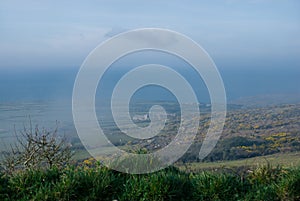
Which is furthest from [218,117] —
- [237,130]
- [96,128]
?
[237,130]

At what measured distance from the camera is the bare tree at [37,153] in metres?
7.39

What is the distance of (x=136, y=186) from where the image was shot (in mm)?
5461

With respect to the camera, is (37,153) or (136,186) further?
(37,153)

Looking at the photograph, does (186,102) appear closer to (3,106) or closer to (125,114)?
(125,114)

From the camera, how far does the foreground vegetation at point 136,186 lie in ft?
17.5

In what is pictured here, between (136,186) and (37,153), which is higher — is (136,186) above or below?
below

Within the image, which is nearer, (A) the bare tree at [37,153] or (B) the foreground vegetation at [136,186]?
(B) the foreground vegetation at [136,186]

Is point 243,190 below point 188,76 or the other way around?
below

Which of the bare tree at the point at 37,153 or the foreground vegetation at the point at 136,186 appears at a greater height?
the bare tree at the point at 37,153

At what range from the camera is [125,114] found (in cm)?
710

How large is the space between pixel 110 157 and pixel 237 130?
12798 mm

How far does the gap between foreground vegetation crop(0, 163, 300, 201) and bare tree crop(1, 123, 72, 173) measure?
5.07 ft

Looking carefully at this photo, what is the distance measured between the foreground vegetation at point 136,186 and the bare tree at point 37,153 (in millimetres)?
1547

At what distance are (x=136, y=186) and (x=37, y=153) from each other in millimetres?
2779
